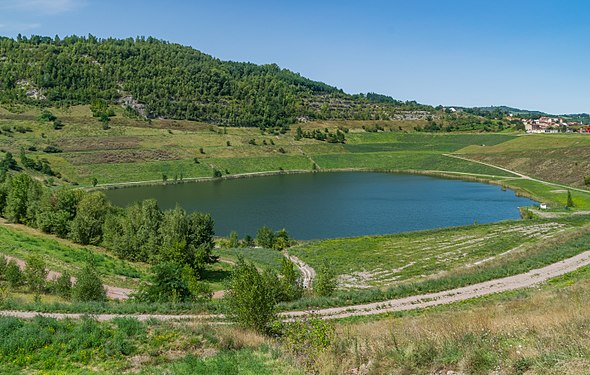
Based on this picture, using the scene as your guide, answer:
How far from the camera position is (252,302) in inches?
586

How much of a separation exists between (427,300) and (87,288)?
16.7 metres

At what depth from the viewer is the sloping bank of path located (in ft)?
58.6

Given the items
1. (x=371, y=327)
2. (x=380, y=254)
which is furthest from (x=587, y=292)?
(x=380, y=254)

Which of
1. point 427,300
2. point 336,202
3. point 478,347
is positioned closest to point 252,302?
point 478,347

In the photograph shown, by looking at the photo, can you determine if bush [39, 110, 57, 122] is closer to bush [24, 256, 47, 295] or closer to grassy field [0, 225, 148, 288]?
grassy field [0, 225, 148, 288]

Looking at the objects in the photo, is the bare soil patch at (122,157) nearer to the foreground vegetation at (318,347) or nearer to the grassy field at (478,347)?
the foreground vegetation at (318,347)

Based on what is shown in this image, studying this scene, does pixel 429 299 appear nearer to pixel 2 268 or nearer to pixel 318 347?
pixel 318 347

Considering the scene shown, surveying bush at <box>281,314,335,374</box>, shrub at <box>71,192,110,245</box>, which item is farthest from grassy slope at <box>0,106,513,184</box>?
bush at <box>281,314,335,374</box>

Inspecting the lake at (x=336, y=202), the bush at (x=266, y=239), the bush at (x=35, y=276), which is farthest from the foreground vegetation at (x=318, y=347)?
the lake at (x=336, y=202)

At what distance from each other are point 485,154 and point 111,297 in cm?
12520

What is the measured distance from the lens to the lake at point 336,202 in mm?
64625

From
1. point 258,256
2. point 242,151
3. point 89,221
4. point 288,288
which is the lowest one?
point 258,256

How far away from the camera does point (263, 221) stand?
220 ft

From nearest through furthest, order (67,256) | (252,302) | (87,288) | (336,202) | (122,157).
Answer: (252,302)
(87,288)
(67,256)
(336,202)
(122,157)
